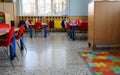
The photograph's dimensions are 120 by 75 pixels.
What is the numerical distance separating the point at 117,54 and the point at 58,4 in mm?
7806

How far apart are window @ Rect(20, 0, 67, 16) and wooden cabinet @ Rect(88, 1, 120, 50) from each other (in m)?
6.78

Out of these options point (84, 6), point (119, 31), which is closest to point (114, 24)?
point (119, 31)

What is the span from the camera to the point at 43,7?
Answer: 11898mm

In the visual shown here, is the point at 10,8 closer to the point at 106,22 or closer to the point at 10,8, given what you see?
the point at 10,8

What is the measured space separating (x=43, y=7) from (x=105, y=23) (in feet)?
23.7

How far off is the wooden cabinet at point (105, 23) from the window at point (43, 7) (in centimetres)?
678

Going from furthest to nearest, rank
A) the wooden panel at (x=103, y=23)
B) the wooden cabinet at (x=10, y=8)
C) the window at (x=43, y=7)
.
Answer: the window at (x=43, y=7), the wooden cabinet at (x=10, y=8), the wooden panel at (x=103, y=23)

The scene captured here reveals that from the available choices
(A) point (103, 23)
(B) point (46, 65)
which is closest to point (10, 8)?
(A) point (103, 23)

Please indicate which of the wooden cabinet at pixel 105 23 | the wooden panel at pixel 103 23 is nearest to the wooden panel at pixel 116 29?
the wooden cabinet at pixel 105 23

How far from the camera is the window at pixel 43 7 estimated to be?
39.0 ft

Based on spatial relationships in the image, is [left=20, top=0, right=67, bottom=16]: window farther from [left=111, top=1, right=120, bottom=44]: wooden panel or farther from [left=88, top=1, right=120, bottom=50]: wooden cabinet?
[left=111, top=1, right=120, bottom=44]: wooden panel

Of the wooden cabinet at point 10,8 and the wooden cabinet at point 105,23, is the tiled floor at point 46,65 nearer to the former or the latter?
the wooden cabinet at point 105,23

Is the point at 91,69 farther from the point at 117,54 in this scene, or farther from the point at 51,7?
the point at 51,7

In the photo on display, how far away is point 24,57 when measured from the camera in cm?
459
